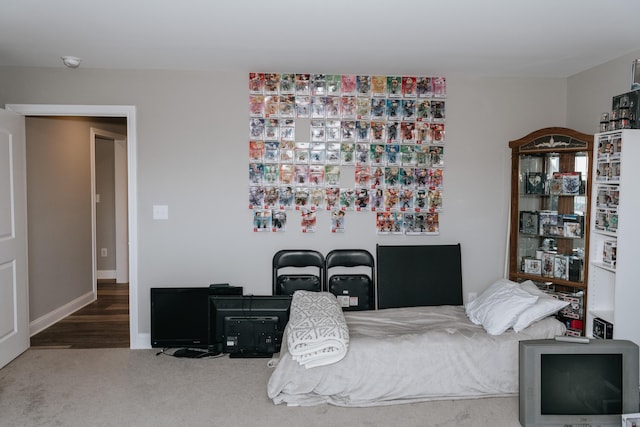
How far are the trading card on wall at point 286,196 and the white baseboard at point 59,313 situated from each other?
257 centimetres

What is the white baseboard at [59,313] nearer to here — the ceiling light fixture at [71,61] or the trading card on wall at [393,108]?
the ceiling light fixture at [71,61]

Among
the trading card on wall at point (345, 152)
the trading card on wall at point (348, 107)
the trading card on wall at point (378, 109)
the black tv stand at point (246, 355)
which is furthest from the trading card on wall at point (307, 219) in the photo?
the black tv stand at point (246, 355)

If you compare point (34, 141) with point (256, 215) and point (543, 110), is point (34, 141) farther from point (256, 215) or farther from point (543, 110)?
point (543, 110)

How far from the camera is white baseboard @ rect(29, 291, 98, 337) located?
4398 millimetres

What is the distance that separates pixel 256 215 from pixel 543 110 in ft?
8.82

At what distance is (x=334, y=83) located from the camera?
405 cm

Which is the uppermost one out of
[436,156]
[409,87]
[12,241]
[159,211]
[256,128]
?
[409,87]

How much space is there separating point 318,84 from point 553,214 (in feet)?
7.22

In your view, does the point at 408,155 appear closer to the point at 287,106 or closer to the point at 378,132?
the point at 378,132

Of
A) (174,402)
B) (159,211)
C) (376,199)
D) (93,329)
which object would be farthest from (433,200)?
(93,329)

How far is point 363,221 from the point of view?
163 inches

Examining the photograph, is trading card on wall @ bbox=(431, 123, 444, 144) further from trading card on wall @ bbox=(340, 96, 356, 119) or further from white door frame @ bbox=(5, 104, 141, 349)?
white door frame @ bbox=(5, 104, 141, 349)

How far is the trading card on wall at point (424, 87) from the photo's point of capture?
162 inches

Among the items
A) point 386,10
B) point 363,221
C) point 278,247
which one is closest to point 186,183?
point 278,247
